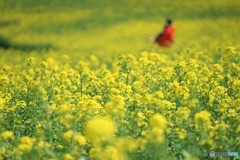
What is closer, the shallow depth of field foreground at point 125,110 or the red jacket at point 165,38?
the shallow depth of field foreground at point 125,110

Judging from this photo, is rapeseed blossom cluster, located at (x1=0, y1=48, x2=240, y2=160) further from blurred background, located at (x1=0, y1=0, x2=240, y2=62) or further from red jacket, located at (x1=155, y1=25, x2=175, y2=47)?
blurred background, located at (x1=0, y1=0, x2=240, y2=62)

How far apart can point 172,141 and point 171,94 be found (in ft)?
3.34

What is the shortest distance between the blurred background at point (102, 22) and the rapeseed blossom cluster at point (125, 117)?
11.3 meters

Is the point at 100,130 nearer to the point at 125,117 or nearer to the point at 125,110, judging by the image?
the point at 125,110

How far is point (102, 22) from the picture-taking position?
27219 millimetres

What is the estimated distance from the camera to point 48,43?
72.4 ft

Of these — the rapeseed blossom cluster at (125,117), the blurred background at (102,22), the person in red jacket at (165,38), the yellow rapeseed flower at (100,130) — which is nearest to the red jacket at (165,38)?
the person in red jacket at (165,38)

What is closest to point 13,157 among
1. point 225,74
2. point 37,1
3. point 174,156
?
point 174,156

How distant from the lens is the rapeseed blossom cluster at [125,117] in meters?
4.69

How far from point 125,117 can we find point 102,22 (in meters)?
21.7

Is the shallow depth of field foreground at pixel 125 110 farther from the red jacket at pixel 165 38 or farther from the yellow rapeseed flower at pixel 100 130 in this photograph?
the red jacket at pixel 165 38

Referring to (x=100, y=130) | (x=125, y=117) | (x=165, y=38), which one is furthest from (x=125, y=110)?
(x=165, y=38)

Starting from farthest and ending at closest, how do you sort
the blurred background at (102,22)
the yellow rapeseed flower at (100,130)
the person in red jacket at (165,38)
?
the blurred background at (102,22), the person in red jacket at (165,38), the yellow rapeseed flower at (100,130)

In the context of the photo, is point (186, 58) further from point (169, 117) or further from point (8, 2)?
point (8, 2)
